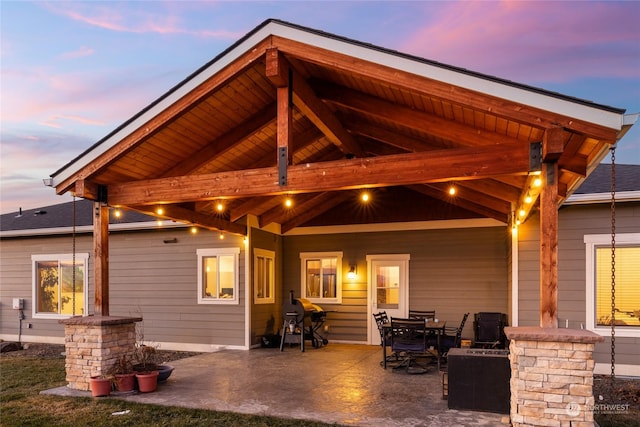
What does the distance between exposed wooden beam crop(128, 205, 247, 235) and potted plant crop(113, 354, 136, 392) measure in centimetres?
214

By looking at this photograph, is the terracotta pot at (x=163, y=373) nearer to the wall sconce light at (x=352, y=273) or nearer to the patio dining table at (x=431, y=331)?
the patio dining table at (x=431, y=331)

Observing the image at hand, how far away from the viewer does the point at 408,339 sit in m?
7.46

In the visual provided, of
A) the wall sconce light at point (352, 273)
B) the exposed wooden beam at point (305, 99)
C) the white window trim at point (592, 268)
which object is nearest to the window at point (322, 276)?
the wall sconce light at point (352, 273)

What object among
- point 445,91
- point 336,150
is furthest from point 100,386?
point 336,150

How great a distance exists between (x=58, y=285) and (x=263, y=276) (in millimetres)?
5282

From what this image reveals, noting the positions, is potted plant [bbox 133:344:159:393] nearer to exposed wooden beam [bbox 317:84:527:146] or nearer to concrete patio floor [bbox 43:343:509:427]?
concrete patio floor [bbox 43:343:509:427]

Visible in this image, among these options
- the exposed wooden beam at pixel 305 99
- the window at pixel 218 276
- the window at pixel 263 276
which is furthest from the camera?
the window at pixel 263 276

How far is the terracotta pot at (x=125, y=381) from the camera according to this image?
20.1 ft

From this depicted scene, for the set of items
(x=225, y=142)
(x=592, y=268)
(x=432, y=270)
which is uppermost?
(x=225, y=142)

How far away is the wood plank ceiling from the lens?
4.80 meters

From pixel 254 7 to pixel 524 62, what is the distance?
8.41 m

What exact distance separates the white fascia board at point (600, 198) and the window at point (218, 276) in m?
6.36

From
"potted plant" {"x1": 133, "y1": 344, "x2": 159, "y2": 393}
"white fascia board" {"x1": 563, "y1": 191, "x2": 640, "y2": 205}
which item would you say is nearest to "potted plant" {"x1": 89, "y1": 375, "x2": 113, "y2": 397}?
"potted plant" {"x1": 133, "y1": 344, "x2": 159, "y2": 393}

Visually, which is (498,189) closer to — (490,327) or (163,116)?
(490,327)
